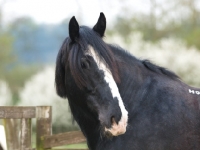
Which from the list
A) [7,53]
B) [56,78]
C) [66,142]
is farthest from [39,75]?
[56,78]

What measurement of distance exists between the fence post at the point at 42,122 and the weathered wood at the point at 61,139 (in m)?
0.10

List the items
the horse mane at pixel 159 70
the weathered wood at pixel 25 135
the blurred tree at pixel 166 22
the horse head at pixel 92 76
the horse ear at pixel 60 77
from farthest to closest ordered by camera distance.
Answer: the blurred tree at pixel 166 22 → the weathered wood at pixel 25 135 → the horse mane at pixel 159 70 → the horse ear at pixel 60 77 → the horse head at pixel 92 76

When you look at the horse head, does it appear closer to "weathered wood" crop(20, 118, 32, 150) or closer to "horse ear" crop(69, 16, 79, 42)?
"horse ear" crop(69, 16, 79, 42)

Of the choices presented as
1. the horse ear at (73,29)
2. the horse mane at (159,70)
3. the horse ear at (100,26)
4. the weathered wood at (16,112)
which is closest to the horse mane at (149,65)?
the horse mane at (159,70)

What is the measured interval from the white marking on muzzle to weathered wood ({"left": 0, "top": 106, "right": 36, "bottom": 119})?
11.0 feet

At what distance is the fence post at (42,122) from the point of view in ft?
26.0

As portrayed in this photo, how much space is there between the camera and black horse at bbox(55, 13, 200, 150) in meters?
4.33

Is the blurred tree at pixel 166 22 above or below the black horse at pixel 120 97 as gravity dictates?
below

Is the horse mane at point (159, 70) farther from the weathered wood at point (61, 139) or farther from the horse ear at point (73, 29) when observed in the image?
the weathered wood at point (61, 139)

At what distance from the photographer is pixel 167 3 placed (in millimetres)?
20062

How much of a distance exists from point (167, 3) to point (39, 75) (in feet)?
23.3

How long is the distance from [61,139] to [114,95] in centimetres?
421

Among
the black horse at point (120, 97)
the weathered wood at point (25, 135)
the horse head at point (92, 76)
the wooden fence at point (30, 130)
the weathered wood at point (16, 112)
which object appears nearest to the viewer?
the horse head at point (92, 76)

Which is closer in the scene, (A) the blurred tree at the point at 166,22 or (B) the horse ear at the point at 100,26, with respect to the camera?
(B) the horse ear at the point at 100,26
